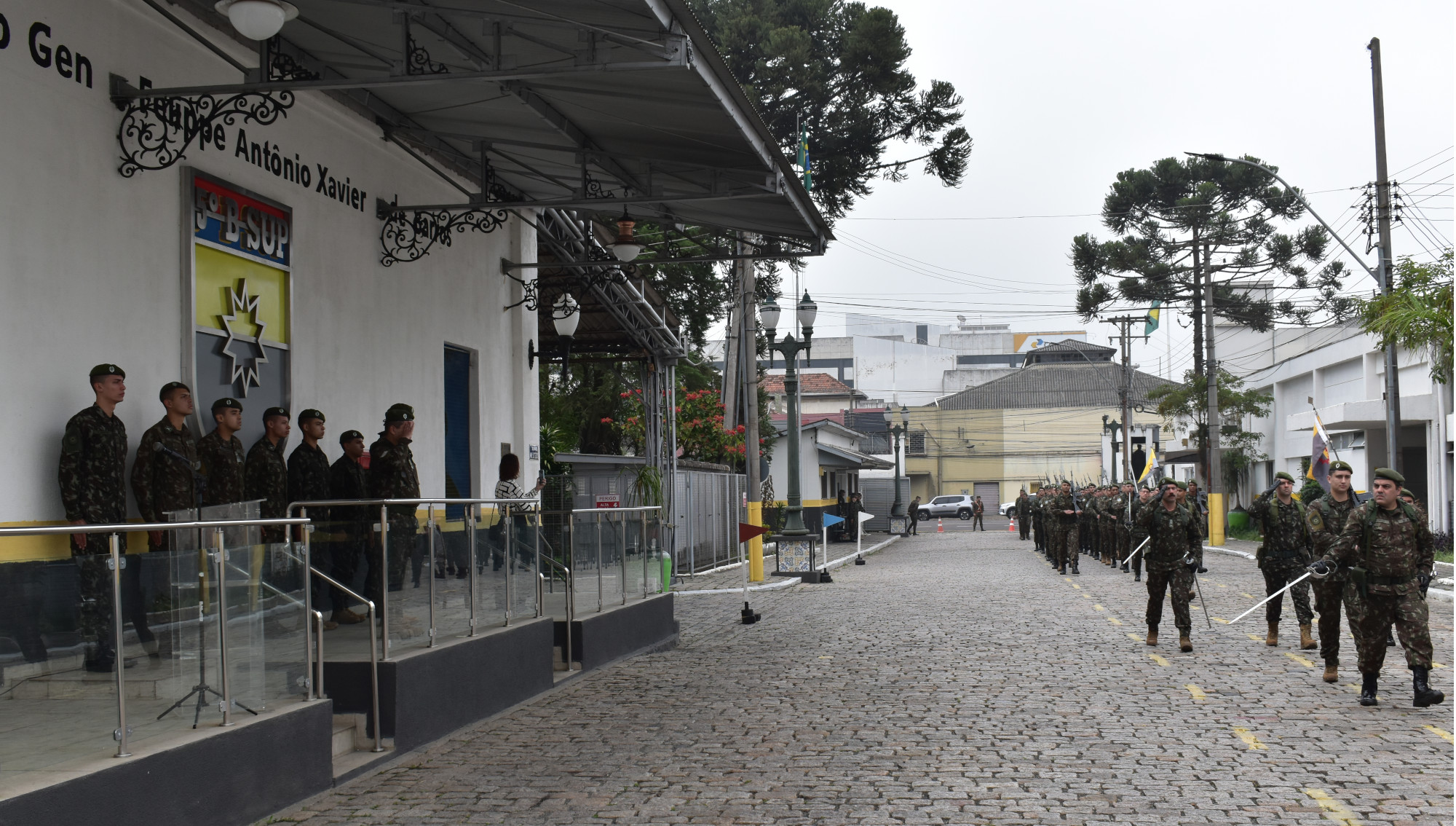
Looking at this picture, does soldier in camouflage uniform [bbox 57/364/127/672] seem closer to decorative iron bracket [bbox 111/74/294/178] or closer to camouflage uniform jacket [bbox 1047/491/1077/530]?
decorative iron bracket [bbox 111/74/294/178]

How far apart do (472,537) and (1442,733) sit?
6.87 m

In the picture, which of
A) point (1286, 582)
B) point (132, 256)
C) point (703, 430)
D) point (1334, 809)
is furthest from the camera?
point (703, 430)

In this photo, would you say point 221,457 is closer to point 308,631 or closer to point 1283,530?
point 308,631

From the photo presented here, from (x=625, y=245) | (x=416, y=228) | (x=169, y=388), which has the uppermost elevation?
(x=416, y=228)

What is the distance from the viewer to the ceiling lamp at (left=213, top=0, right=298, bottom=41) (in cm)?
802

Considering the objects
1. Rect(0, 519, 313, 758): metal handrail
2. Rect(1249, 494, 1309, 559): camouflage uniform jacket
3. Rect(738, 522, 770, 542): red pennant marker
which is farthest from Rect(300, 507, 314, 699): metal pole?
Rect(1249, 494, 1309, 559): camouflage uniform jacket

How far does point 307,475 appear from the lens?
10.6 meters

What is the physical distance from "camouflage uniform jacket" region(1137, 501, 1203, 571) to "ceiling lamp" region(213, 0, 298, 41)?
999 cm

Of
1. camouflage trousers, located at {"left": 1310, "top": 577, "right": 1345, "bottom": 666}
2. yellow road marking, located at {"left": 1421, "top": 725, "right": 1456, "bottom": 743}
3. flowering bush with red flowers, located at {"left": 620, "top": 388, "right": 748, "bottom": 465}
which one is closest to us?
yellow road marking, located at {"left": 1421, "top": 725, "right": 1456, "bottom": 743}

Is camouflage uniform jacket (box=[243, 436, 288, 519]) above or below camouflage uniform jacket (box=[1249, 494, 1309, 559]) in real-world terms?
above

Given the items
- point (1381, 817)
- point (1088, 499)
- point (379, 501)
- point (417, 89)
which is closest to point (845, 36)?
point (1088, 499)

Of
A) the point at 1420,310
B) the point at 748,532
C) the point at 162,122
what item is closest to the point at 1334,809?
the point at 162,122

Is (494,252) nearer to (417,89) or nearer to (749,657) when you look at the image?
(417,89)

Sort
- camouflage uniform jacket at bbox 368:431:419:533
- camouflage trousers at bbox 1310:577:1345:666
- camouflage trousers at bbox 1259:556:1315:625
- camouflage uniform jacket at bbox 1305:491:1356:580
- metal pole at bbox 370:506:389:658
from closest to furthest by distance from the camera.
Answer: metal pole at bbox 370:506:389:658, camouflage uniform jacket at bbox 368:431:419:533, camouflage trousers at bbox 1310:577:1345:666, camouflage uniform jacket at bbox 1305:491:1356:580, camouflage trousers at bbox 1259:556:1315:625
